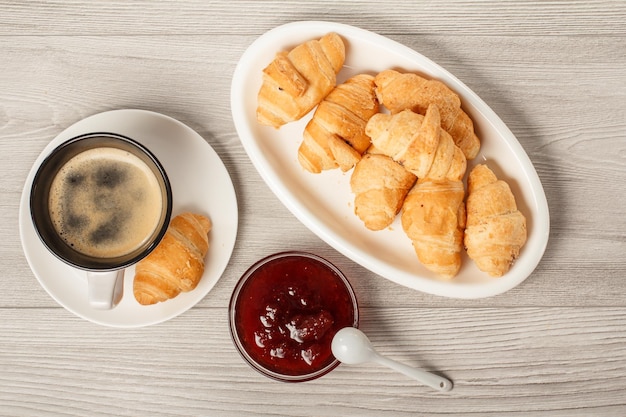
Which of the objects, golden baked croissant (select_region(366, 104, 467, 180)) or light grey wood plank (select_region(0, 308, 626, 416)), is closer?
golden baked croissant (select_region(366, 104, 467, 180))

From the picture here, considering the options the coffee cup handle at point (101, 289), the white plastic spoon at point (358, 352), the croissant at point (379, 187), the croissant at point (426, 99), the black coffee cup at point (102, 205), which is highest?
the croissant at point (426, 99)

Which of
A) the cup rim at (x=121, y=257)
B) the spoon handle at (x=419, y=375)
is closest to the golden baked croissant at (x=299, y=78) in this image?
the cup rim at (x=121, y=257)

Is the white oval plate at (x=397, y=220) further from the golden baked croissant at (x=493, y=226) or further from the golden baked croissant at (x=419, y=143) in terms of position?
the golden baked croissant at (x=419, y=143)

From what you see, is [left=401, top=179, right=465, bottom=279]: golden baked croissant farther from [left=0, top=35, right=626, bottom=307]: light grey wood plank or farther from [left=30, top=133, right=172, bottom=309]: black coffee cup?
[left=30, top=133, right=172, bottom=309]: black coffee cup

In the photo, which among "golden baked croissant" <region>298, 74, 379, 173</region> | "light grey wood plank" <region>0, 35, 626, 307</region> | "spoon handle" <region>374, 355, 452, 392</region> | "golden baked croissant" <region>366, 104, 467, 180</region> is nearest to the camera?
"golden baked croissant" <region>366, 104, 467, 180</region>

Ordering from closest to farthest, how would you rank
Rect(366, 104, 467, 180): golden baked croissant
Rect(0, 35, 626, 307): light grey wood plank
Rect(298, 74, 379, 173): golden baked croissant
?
Rect(366, 104, 467, 180): golden baked croissant → Rect(298, 74, 379, 173): golden baked croissant → Rect(0, 35, 626, 307): light grey wood plank

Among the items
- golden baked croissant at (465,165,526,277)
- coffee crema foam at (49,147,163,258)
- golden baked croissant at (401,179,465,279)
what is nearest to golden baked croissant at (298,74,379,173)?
golden baked croissant at (401,179,465,279)
